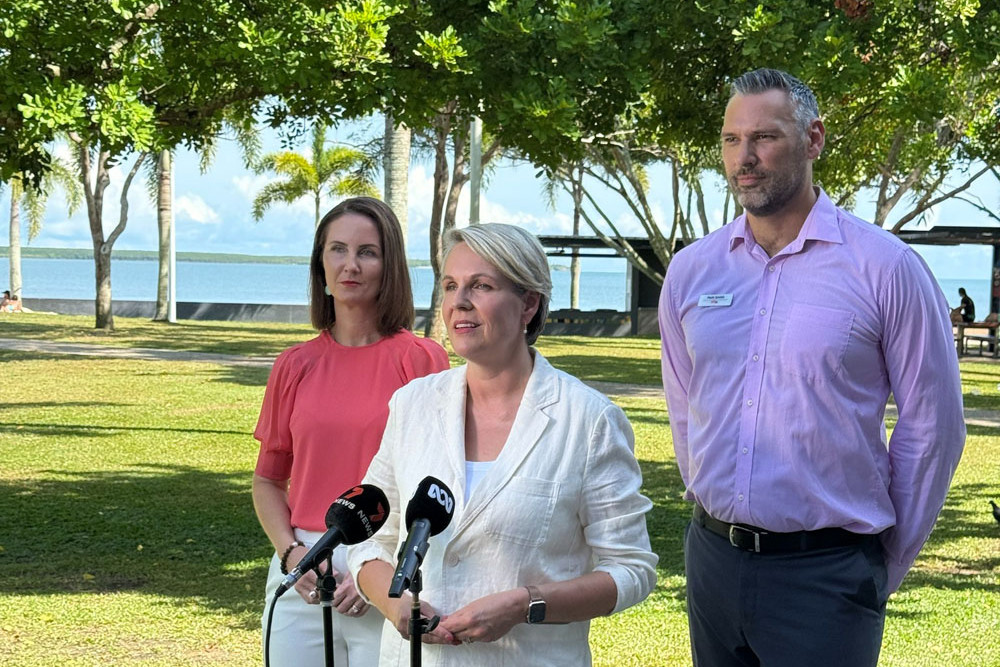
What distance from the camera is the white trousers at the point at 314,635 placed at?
12.5 ft

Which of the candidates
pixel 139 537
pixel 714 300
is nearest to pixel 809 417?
pixel 714 300

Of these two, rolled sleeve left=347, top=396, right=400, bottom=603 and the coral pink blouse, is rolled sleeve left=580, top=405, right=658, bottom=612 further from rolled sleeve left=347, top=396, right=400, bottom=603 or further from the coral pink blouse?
the coral pink blouse

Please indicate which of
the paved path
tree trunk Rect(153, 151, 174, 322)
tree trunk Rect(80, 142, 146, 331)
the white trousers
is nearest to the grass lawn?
the paved path

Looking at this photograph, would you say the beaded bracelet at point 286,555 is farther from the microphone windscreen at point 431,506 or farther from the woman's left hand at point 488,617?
the microphone windscreen at point 431,506

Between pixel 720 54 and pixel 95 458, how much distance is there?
8.24 m

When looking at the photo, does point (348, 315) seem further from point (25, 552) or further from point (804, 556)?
point (25, 552)

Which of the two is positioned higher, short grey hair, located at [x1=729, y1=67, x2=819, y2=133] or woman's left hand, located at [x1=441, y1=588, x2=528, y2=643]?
short grey hair, located at [x1=729, y1=67, x2=819, y2=133]

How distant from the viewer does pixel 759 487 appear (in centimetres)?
351

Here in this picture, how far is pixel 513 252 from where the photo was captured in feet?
10.5

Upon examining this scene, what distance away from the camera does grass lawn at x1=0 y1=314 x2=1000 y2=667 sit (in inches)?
289

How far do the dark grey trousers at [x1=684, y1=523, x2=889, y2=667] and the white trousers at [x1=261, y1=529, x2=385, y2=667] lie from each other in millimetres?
995

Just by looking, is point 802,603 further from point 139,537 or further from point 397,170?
point 397,170

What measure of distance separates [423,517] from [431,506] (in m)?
0.03

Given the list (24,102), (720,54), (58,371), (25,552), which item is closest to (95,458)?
(25,552)
